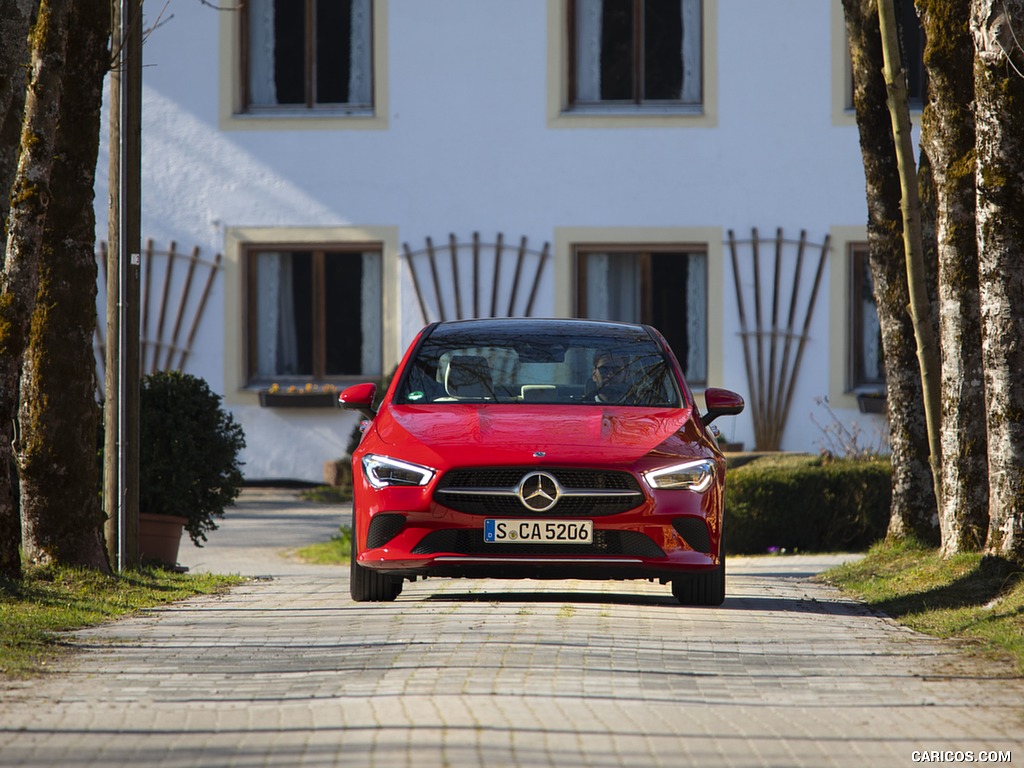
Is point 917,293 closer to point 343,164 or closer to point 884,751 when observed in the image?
point 884,751

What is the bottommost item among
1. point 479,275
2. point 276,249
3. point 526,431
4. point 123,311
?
point 526,431

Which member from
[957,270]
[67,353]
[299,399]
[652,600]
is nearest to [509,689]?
[652,600]

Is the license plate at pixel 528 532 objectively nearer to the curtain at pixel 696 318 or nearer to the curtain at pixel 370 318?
the curtain at pixel 696 318

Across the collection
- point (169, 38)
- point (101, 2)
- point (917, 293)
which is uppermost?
point (169, 38)

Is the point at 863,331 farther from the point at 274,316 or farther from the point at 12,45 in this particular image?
the point at 12,45

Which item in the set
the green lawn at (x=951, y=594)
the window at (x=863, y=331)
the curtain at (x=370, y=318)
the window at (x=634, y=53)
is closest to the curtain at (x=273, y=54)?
the curtain at (x=370, y=318)

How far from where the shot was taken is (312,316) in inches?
934

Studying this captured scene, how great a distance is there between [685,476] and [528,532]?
2.91 ft

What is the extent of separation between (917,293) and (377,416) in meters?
4.07

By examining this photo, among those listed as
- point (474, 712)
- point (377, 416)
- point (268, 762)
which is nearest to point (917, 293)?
point (377, 416)

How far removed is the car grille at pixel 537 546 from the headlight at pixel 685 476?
0.30m

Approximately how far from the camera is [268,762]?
5.27 m

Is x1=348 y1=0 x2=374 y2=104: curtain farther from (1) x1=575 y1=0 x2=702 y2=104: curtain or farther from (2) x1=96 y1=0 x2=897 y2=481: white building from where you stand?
(1) x1=575 y1=0 x2=702 y2=104: curtain

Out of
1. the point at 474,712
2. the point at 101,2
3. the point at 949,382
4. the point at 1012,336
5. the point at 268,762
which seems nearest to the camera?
the point at 268,762
